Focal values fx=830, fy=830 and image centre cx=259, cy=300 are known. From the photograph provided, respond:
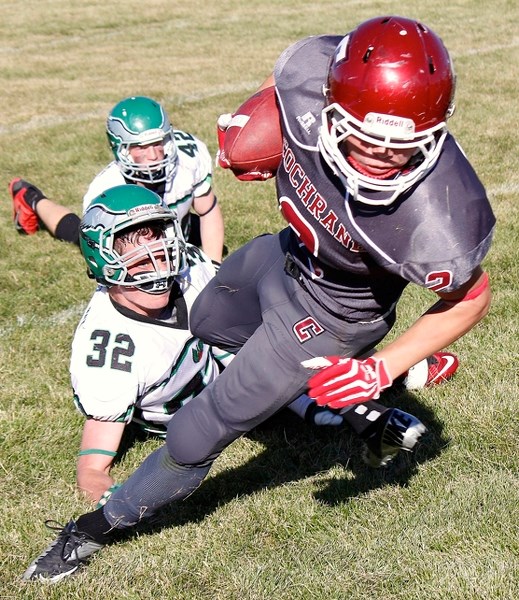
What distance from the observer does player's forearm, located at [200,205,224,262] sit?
5.13 meters

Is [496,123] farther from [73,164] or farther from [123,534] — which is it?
[123,534]

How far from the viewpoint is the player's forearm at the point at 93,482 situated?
3.12 metres

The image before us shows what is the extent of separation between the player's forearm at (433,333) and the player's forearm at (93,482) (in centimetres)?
135

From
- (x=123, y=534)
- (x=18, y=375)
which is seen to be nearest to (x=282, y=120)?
(x=123, y=534)

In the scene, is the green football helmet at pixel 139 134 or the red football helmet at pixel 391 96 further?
the green football helmet at pixel 139 134

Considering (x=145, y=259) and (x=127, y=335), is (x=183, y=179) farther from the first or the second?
(x=127, y=335)

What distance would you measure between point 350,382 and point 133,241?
1.35m

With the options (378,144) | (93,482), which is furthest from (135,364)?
(378,144)

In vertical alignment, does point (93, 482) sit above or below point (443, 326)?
below

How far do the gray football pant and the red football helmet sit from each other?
60cm

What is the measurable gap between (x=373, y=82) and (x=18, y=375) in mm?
2597

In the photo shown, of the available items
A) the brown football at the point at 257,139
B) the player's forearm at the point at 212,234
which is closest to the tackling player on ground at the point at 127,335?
the brown football at the point at 257,139

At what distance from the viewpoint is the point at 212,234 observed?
5.15 metres

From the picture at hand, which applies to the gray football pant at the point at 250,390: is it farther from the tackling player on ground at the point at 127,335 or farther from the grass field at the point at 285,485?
the tackling player on ground at the point at 127,335
